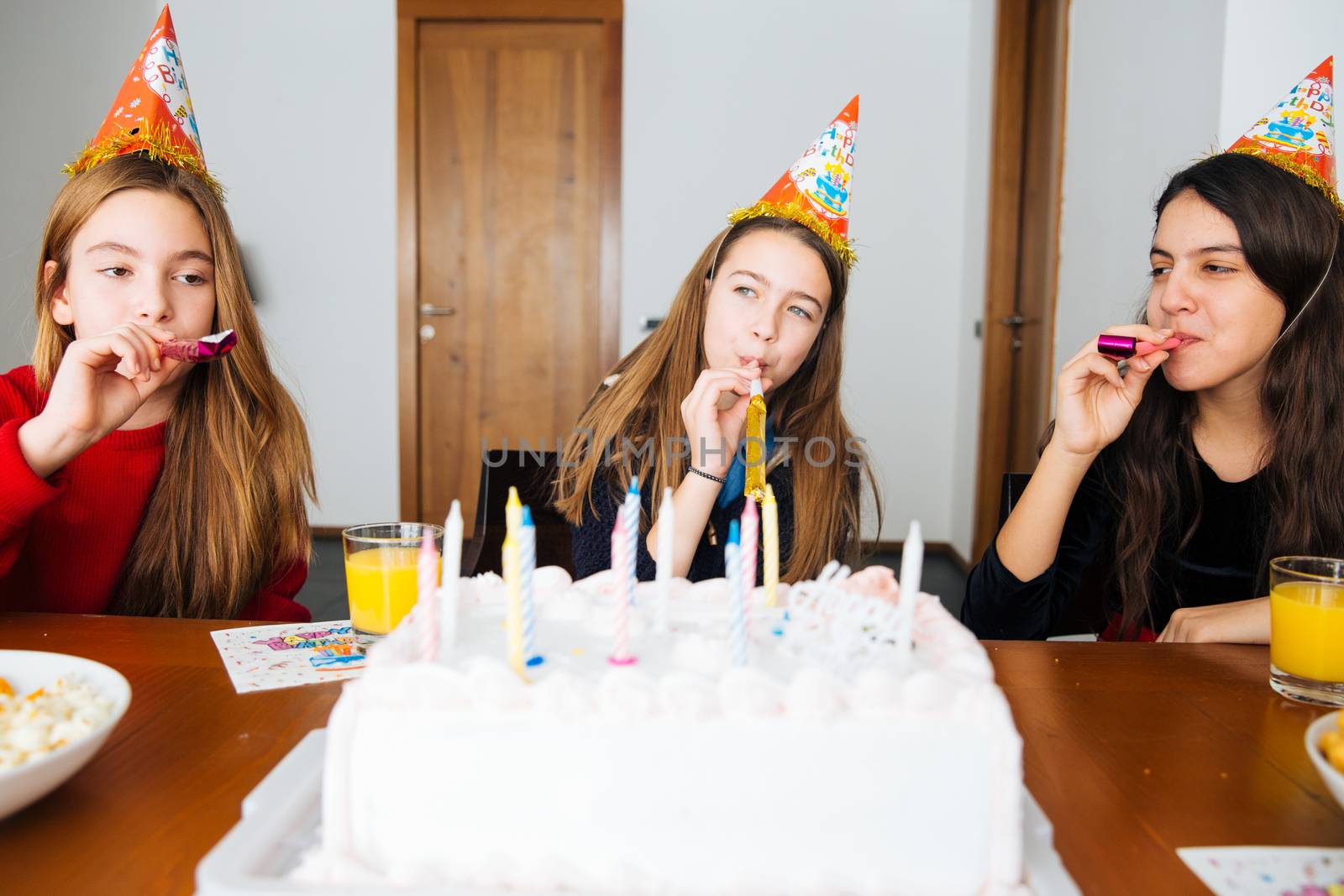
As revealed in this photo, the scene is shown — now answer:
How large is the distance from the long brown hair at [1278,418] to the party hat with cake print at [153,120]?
148 cm

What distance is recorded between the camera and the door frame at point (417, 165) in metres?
4.34

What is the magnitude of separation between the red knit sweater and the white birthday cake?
0.75 m

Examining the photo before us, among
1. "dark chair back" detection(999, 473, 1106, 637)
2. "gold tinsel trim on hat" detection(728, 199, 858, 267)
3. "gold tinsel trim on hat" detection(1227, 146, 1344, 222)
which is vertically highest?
"gold tinsel trim on hat" detection(1227, 146, 1344, 222)

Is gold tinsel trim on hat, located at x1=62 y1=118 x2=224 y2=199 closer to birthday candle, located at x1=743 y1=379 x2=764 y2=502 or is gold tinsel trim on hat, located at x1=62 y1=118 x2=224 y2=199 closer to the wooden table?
the wooden table

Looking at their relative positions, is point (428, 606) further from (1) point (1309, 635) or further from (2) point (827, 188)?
(2) point (827, 188)

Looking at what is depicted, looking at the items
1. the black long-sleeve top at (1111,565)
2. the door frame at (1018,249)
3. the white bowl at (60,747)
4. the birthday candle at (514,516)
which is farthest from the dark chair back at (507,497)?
the door frame at (1018,249)

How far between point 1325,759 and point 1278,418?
0.94 meters

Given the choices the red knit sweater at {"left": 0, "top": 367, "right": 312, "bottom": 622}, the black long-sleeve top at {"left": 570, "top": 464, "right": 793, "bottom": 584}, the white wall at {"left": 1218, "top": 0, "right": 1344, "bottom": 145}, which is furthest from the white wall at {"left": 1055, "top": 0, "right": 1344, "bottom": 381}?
the red knit sweater at {"left": 0, "top": 367, "right": 312, "bottom": 622}

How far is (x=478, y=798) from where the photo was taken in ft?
1.97

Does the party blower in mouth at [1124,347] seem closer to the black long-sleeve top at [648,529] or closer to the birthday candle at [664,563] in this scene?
the black long-sleeve top at [648,529]

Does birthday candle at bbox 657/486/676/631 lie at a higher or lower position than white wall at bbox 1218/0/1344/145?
lower

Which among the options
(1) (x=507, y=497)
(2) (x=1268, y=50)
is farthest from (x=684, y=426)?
(2) (x=1268, y=50)

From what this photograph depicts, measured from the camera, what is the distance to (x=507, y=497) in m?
1.68

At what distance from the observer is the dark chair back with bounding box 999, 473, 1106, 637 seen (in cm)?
155
